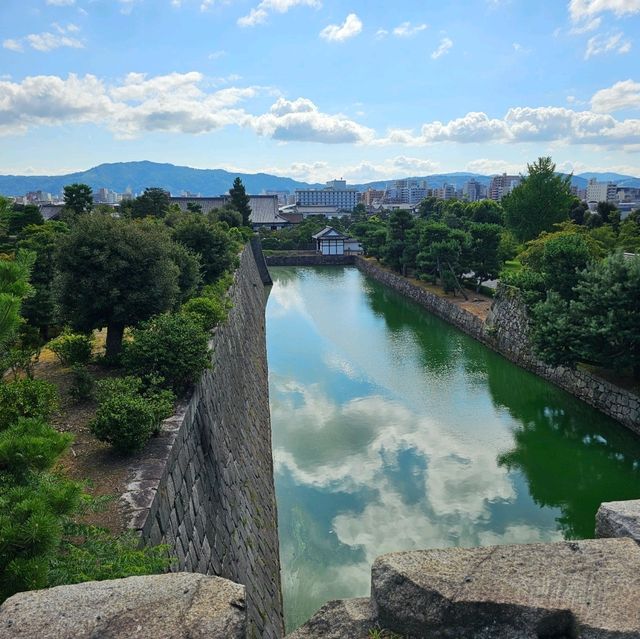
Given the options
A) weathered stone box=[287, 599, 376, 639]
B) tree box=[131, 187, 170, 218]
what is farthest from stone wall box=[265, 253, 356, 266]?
weathered stone box=[287, 599, 376, 639]

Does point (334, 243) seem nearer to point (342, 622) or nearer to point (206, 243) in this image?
point (206, 243)

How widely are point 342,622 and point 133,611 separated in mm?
1024

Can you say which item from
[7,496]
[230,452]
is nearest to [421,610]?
[7,496]

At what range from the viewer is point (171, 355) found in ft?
24.7

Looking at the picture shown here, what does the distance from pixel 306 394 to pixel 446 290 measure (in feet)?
45.6

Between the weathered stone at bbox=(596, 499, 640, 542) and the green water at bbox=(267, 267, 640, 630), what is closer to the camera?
the weathered stone at bbox=(596, 499, 640, 542)

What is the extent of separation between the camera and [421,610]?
7.96ft

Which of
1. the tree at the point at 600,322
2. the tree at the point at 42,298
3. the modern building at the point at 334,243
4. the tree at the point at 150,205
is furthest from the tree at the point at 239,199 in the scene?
the tree at the point at 600,322

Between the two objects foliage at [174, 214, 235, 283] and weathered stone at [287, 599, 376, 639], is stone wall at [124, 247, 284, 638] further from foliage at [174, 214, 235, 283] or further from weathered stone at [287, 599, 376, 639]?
foliage at [174, 214, 235, 283]

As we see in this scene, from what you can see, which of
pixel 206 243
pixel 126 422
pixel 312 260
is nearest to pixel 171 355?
pixel 126 422

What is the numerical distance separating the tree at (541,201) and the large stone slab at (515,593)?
3520cm

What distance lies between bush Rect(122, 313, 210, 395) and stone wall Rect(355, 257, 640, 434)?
10.0 metres

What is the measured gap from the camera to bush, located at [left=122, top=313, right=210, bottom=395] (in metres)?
7.50

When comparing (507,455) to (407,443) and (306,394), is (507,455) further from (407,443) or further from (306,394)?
(306,394)
